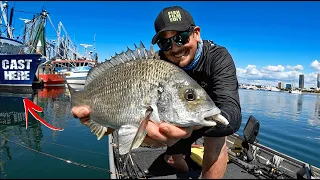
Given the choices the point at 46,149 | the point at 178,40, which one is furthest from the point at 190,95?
the point at 46,149

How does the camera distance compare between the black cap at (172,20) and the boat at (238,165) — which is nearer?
the black cap at (172,20)

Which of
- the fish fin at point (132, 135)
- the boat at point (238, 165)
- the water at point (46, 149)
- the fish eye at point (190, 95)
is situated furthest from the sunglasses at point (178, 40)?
the water at point (46, 149)

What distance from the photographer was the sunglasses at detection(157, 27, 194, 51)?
288 centimetres

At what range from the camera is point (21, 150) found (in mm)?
7590

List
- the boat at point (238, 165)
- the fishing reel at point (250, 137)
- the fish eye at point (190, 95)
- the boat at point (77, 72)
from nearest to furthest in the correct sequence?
the fish eye at point (190, 95), the boat at point (238, 165), the fishing reel at point (250, 137), the boat at point (77, 72)

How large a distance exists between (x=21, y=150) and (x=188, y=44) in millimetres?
6757

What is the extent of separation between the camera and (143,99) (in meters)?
2.52

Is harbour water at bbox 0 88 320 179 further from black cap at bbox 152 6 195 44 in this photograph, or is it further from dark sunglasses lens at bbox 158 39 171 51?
black cap at bbox 152 6 195 44

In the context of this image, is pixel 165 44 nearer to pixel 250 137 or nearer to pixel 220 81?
pixel 220 81

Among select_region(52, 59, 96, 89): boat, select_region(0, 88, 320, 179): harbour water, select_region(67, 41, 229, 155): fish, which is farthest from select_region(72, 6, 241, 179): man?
select_region(52, 59, 96, 89): boat

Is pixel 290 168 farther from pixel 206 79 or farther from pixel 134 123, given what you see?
pixel 134 123

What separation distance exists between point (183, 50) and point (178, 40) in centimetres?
17

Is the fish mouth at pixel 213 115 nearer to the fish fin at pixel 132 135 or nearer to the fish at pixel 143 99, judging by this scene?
the fish at pixel 143 99

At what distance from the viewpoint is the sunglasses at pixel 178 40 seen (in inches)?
113
